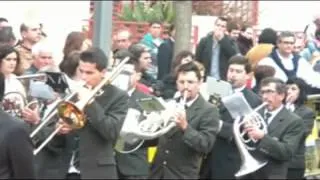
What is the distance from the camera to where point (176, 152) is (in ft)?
32.5

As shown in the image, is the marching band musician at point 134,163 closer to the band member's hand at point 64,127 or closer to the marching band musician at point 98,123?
the marching band musician at point 98,123

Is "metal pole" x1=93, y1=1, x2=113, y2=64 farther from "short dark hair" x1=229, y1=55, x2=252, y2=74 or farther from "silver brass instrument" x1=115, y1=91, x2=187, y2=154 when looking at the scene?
"short dark hair" x1=229, y1=55, x2=252, y2=74

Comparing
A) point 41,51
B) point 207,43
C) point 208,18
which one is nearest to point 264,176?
point 41,51

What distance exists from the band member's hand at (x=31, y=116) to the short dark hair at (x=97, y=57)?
0.83 meters

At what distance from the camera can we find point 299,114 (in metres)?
10.8

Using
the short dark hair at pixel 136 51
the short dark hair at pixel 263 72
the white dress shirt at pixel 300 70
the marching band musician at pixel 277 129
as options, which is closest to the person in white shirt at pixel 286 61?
the white dress shirt at pixel 300 70

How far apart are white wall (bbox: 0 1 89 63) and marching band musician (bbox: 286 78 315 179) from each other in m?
5.62

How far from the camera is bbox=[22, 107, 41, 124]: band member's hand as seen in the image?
31.3 ft

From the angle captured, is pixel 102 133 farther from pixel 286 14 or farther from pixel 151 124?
pixel 286 14

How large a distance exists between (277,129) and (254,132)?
0.86 feet

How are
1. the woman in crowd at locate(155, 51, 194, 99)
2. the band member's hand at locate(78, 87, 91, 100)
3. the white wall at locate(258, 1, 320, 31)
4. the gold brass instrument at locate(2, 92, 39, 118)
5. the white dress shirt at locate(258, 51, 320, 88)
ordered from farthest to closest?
1. the white wall at locate(258, 1, 320, 31)
2. the white dress shirt at locate(258, 51, 320, 88)
3. the woman in crowd at locate(155, 51, 194, 99)
4. the gold brass instrument at locate(2, 92, 39, 118)
5. the band member's hand at locate(78, 87, 91, 100)

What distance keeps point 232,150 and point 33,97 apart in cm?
212

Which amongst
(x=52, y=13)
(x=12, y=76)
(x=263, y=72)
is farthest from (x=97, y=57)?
(x=52, y=13)

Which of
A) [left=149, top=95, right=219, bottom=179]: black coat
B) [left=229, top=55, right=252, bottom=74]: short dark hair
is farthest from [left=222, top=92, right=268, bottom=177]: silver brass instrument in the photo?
[left=229, top=55, right=252, bottom=74]: short dark hair
